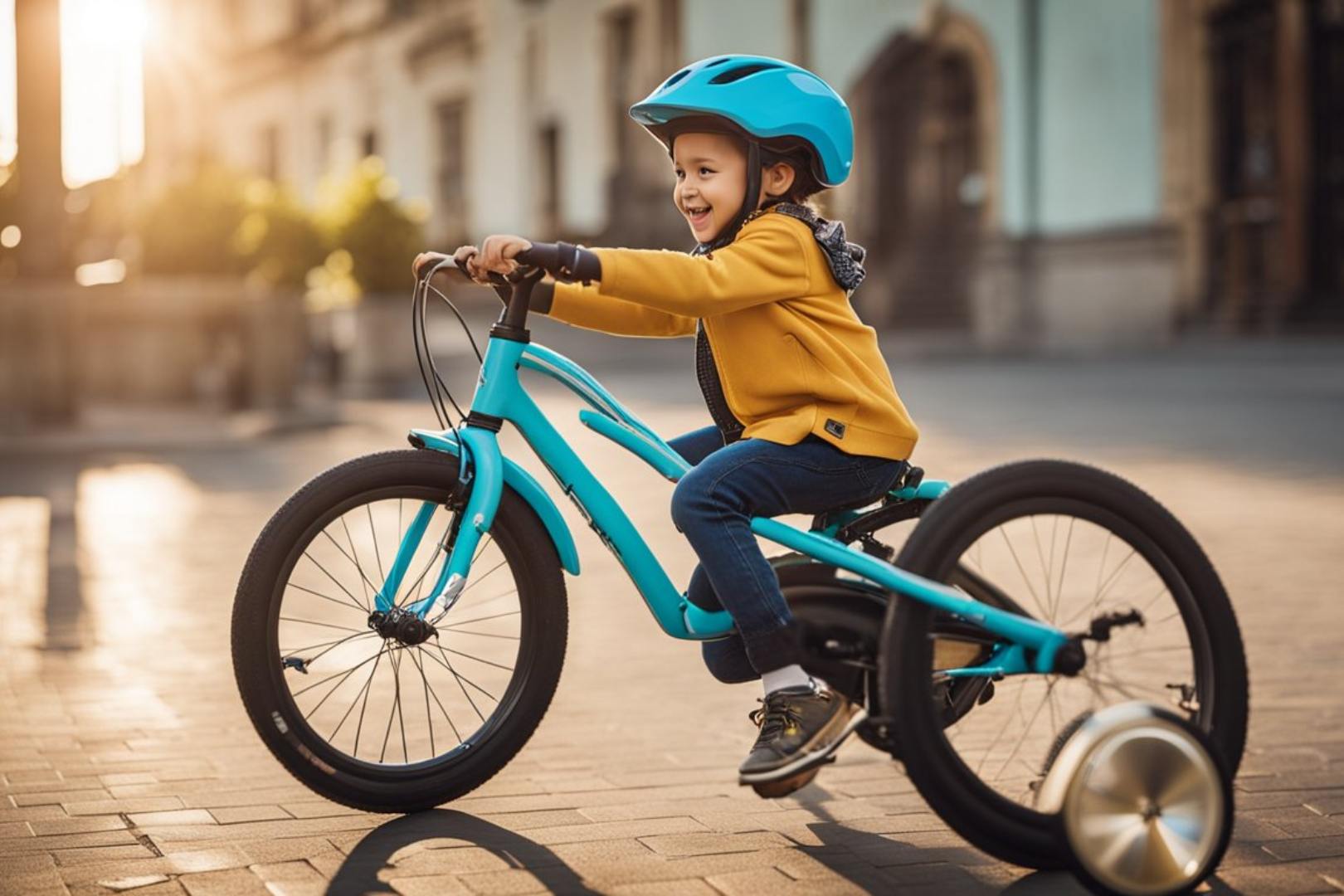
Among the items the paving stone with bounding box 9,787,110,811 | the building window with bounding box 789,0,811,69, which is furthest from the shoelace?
the building window with bounding box 789,0,811,69

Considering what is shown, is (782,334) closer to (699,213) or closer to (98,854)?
(699,213)

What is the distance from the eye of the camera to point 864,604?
11.6 feet

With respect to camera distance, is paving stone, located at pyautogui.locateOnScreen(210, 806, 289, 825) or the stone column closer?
paving stone, located at pyautogui.locateOnScreen(210, 806, 289, 825)

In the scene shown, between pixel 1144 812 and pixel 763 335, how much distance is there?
3.71 ft

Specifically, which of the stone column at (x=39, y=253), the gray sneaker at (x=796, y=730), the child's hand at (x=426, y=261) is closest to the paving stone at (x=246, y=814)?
the gray sneaker at (x=796, y=730)

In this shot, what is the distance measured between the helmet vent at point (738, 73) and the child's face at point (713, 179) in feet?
0.38

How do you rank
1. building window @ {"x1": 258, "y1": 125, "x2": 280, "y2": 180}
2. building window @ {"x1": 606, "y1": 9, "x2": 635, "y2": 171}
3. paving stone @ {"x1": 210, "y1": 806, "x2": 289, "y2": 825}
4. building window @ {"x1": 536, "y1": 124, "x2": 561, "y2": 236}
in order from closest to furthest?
paving stone @ {"x1": 210, "y1": 806, "x2": 289, "y2": 825} → building window @ {"x1": 606, "y1": 9, "x2": 635, "y2": 171} → building window @ {"x1": 536, "y1": 124, "x2": 561, "y2": 236} → building window @ {"x1": 258, "y1": 125, "x2": 280, "y2": 180}

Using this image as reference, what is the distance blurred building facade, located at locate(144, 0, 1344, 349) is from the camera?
21.2 meters

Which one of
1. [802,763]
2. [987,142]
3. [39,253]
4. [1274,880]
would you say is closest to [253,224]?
[39,253]

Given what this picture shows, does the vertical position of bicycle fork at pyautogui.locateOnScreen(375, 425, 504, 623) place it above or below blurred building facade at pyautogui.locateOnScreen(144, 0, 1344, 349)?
below

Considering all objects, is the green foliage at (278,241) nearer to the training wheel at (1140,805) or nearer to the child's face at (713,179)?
the child's face at (713,179)

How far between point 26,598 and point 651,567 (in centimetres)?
394

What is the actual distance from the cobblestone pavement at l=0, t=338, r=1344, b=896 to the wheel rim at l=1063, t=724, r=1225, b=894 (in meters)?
0.21

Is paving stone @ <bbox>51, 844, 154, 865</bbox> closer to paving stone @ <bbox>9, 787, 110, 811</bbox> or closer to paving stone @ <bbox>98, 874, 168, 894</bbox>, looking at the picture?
paving stone @ <bbox>98, 874, 168, 894</bbox>
